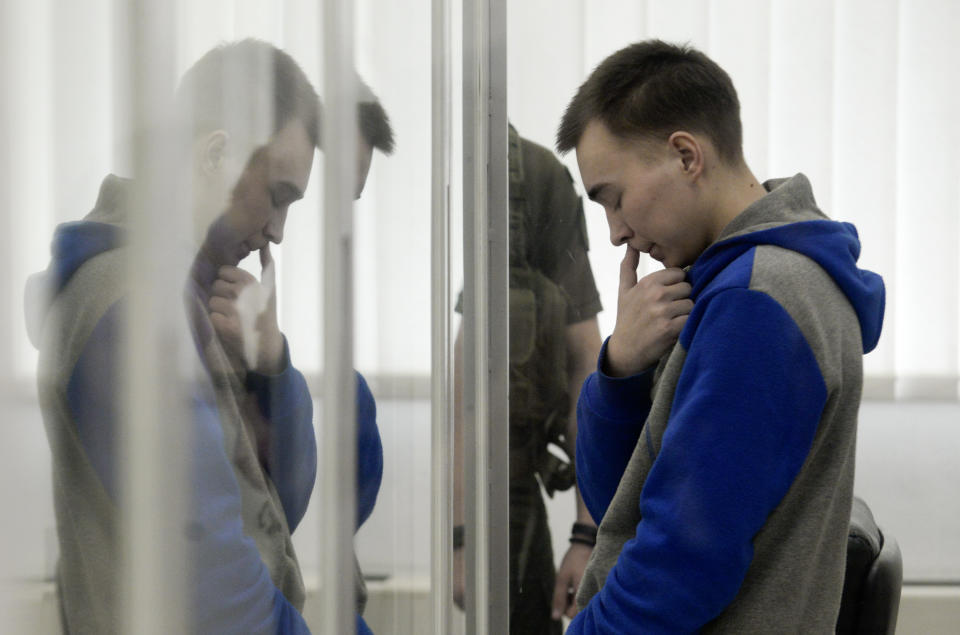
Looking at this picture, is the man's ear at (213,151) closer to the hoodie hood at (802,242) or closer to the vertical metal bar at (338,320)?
the vertical metal bar at (338,320)

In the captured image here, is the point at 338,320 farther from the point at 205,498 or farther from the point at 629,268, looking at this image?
the point at 629,268

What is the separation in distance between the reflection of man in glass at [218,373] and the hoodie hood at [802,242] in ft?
2.00

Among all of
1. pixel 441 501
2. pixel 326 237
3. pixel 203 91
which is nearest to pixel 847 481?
pixel 441 501

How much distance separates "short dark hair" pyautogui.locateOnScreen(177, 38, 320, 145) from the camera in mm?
162

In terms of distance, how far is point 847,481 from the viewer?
79 centimetres

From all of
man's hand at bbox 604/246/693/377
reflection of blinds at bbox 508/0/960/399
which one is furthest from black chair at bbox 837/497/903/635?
reflection of blinds at bbox 508/0/960/399

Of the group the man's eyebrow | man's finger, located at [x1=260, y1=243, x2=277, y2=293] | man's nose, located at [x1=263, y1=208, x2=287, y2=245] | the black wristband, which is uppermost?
man's nose, located at [x1=263, y1=208, x2=287, y2=245]

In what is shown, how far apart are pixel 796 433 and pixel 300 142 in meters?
0.57

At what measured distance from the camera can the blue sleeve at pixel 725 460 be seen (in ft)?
2.26

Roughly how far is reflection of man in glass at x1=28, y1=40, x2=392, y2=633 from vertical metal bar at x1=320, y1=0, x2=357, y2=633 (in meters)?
0.03

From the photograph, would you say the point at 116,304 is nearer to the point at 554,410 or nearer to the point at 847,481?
the point at 847,481

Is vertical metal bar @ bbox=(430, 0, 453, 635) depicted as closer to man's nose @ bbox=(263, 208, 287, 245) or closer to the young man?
the young man

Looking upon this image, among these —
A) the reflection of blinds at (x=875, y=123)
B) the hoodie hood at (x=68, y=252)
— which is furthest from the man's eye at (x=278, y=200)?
the reflection of blinds at (x=875, y=123)

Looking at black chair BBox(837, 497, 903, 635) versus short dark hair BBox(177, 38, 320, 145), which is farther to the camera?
black chair BBox(837, 497, 903, 635)
